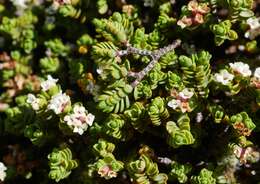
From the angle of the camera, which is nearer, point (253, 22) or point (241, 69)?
point (241, 69)

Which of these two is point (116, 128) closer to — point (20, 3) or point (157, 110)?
point (157, 110)

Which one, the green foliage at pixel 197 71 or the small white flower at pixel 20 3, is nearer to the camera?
the green foliage at pixel 197 71

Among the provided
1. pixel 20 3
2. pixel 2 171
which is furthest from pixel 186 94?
pixel 20 3

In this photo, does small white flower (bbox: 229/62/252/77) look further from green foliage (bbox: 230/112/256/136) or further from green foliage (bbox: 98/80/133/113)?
green foliage (bbox: 98/80/133/113)

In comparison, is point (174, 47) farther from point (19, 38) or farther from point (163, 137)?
point (19, 38)

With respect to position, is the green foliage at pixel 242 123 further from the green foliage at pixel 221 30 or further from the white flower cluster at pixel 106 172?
the white flower cluster at pixel 106 172

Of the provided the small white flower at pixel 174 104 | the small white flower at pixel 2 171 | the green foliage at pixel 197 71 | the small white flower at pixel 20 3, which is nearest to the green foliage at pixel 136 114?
the small white flower at pixel 174 104
